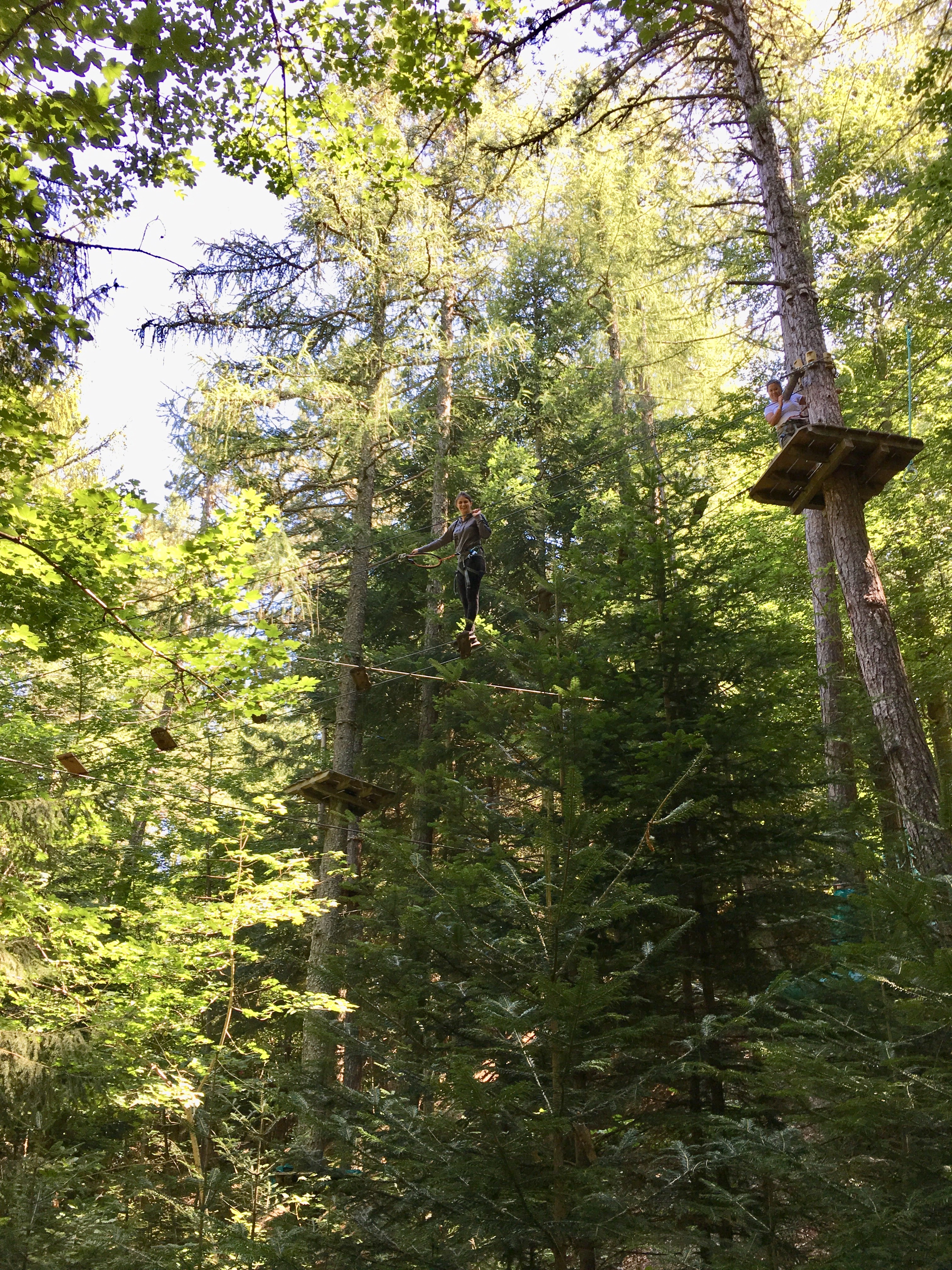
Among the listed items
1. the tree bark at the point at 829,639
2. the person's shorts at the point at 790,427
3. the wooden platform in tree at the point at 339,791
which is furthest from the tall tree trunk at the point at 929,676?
the wooden platform in tree at the point at 339,791

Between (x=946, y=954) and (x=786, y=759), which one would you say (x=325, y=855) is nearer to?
(x=786, y=759)

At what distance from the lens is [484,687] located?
256 inches

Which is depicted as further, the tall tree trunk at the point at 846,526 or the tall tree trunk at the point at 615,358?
the tall tree trunk at the point at 615,358

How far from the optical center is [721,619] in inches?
245

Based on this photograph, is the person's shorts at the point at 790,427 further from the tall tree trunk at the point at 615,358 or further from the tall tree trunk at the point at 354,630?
the tall tree trunk at the point at 615,358

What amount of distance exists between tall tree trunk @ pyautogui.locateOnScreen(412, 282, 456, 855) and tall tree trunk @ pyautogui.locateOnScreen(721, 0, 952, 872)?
5.93 metres

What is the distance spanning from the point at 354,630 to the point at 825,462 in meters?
7.30

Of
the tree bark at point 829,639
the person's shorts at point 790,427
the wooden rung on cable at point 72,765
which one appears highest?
the person's shorts at point 790,427

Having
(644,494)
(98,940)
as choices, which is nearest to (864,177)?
(644,494)

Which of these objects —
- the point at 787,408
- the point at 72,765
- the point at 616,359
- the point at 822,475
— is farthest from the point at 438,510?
the point at 72,765

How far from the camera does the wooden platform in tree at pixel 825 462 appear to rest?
6625 millimetres

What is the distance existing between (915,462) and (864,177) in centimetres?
373

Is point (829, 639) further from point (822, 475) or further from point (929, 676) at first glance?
point (929, 676)

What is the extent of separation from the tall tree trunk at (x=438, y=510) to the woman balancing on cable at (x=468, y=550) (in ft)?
10.5
